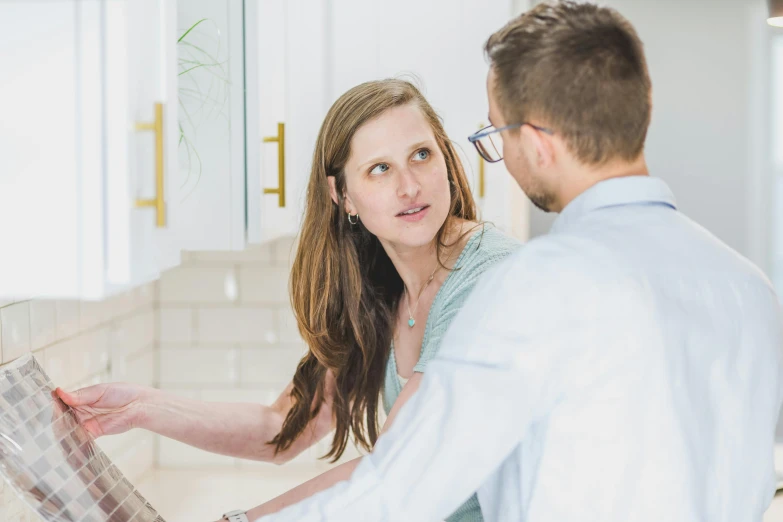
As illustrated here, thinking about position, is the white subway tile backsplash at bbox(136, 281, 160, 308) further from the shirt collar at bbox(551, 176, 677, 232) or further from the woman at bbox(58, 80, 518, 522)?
Result: the shirt collar at bbox(551, 176, 677, 232)

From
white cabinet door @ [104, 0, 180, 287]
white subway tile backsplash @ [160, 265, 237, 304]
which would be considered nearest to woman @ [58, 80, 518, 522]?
white cabinet door @ [104, 0, 180, 287]

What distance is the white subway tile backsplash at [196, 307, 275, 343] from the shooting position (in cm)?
217

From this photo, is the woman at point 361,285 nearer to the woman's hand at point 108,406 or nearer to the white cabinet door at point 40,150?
the woman's hand at point 108,406

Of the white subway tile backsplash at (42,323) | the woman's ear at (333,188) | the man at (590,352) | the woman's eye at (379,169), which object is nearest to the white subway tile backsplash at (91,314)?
the white subway tile backsplash at (42,323)

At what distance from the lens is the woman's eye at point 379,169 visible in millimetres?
1452

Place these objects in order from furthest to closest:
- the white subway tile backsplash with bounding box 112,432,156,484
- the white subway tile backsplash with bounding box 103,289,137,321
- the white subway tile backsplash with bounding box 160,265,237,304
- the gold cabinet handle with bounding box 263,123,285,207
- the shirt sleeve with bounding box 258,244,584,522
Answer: the white subway tile backsplash with bounding box 160,265,237,304 → the white subway tile backsplash with bounding box 112,432,156,484 → the white subway tile backsplash with bounding box 103,289,137,321 → the gold cabinet handle with bounding box 263,123,285,207 → the shirt sleeve with bounding box 258,244,584,522

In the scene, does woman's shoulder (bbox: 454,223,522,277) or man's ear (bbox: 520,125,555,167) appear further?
woman's shoulder (bbox: 454,223,522,277)

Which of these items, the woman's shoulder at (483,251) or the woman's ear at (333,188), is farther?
the woman's ear at (333,188)

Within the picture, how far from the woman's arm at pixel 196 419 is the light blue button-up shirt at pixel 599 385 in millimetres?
521

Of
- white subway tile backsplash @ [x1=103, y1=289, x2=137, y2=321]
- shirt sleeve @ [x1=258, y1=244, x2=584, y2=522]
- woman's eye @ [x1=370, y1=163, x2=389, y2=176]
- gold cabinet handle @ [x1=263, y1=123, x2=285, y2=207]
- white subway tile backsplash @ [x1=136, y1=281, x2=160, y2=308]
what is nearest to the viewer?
shirt sleeve @ [x1=258, y1=244, x2=584, y2=522]

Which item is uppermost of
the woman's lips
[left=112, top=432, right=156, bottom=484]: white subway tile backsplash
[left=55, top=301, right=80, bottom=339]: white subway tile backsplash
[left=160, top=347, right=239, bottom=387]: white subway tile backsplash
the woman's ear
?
the woman's ear

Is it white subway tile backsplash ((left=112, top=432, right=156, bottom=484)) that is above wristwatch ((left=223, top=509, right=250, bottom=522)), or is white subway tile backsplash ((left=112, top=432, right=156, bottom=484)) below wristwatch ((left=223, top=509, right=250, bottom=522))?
below

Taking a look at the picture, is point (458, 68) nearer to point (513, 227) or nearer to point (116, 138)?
point (513, 227)

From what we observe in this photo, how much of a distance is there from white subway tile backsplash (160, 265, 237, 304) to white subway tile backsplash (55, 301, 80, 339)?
530 millimetres
